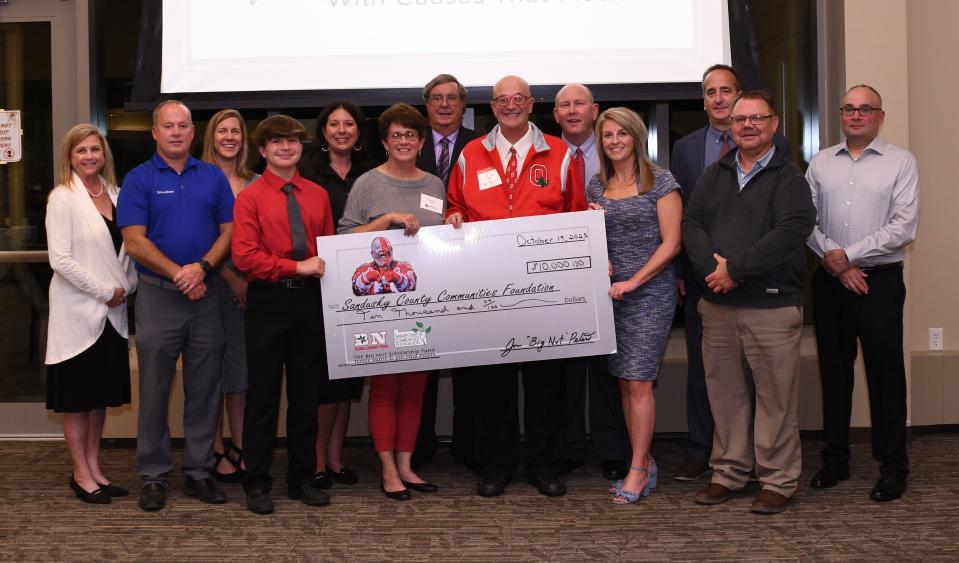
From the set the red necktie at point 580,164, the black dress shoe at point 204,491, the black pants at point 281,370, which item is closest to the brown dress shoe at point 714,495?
the red necktie at point 580,164

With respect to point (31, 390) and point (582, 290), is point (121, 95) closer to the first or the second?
point (31, 390)

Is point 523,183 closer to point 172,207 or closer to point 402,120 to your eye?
point 402,120

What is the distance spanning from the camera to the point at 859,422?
4570mm

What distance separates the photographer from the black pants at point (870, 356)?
11.6 feet

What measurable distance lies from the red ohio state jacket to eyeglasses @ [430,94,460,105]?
0.45 metres

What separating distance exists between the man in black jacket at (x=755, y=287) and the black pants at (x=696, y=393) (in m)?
0.37

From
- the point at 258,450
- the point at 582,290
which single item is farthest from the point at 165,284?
the point at 582,290

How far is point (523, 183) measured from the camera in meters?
3.52

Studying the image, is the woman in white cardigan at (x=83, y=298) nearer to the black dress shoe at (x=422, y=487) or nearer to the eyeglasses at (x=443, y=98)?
the black dress shoe at (x=422, y=487)

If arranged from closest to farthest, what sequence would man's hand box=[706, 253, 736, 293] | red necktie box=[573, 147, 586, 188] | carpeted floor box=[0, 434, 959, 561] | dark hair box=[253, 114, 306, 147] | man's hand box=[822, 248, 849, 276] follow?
1. carpeted floor box=[0, 434, 959, 561]
2. man's hand box=[706, 253, 736, 293]
3. dark hair box=[253, 114, 306, 147]
4. man's hand box=[822, 248, 849, 276]
5. red necktie box=[573, 147, 586, 188]

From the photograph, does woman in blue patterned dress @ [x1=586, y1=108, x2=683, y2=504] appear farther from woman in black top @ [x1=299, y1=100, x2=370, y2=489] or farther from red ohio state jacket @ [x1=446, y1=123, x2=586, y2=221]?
→ woman in black top @ [x1=299, y1=100, x2=370, y2=489]

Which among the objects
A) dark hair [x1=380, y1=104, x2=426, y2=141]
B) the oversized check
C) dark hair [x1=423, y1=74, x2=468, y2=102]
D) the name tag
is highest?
dark hair [x1=423, y1=74, x2=468, y2=102]

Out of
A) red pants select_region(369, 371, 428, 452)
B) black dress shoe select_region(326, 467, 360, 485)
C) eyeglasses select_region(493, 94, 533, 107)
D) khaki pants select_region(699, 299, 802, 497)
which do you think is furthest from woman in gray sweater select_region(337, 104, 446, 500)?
khaki pants select_region(699, 299, 802, 497)

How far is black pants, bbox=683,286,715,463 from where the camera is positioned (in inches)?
152
